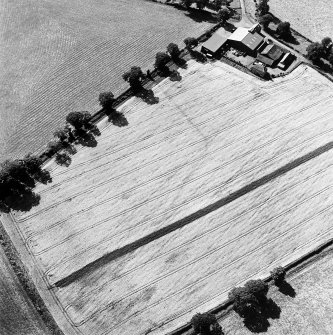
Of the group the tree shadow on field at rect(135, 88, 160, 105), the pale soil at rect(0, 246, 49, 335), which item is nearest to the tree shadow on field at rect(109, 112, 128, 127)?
the tree shadow on field at rect(135, 88, 160, 105)

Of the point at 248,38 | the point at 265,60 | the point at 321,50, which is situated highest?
the point at 321,50

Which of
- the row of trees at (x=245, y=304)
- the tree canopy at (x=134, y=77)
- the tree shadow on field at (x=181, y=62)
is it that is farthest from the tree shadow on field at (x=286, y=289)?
the tree shadow on field at (x=181, y=62)

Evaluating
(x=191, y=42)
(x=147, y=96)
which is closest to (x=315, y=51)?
(x=191, y=42)

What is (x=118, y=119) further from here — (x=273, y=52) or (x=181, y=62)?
(x=273, y=52)

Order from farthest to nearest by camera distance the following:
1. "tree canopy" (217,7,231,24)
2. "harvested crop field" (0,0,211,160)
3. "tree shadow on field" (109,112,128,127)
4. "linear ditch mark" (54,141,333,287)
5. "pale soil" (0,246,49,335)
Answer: "tree canopy" (217,7,231,24), "harvested crop field" (0,0,211,160), "tree shadow on field" (109,112,128,127), "linear ditch mark" (54,141,333,287), "pale soil" (0,246,49,335)

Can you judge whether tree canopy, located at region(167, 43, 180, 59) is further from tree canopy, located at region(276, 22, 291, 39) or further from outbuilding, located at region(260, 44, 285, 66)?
tree canopy, located at region(276, 22, 291, 39)
